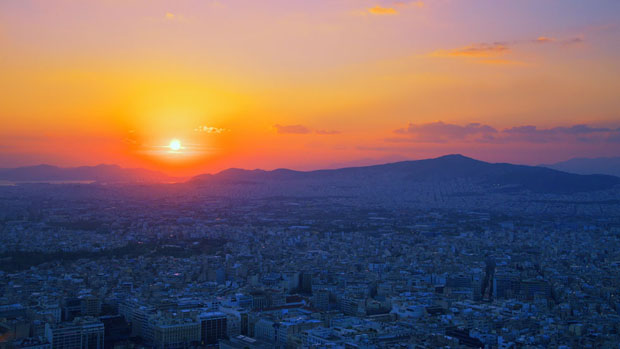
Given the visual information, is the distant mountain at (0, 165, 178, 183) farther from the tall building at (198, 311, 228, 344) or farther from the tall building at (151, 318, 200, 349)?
the tall building at (151, 318, 200, 349)

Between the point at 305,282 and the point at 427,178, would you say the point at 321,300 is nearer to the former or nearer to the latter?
the point at 305,282

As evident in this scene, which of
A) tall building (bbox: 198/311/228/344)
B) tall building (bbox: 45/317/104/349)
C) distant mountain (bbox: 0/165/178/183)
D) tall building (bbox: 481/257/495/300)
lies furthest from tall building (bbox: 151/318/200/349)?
distant mountain (bbox: 0/165/178/183)

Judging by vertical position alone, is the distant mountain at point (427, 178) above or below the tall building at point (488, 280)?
above

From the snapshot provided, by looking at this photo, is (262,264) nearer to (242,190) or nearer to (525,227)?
(525,227)

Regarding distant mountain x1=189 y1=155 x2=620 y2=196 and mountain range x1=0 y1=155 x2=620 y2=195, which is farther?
mountain range x1=0 y1=155 x2=620 y2=195

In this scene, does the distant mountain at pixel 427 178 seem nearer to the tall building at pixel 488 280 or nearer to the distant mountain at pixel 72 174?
the distant mountain at pixel 72 174

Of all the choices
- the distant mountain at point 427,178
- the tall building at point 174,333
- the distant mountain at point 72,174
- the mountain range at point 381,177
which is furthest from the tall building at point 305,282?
the distant mountain at point 72,174
